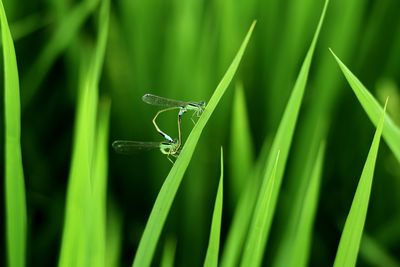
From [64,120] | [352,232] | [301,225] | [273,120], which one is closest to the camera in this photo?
[352,232]

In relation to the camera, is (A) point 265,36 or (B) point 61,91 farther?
(B) point 61,91

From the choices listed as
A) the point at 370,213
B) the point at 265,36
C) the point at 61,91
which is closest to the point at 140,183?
the point at 61,91

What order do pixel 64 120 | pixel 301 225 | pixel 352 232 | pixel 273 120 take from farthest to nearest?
pixel 64 120, pixel 273 120, pixel 301 225, pixel 352 232

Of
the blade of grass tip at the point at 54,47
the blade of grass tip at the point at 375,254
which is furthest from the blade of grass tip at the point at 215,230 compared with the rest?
the blade of grass tip at the point at 54,47

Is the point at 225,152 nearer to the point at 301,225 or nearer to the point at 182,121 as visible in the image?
the point at 182,121

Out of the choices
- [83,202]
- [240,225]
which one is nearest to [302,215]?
[240,225]

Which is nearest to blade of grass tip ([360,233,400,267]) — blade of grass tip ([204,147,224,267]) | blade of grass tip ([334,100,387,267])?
blade of grass tip ([334,100,387,267])

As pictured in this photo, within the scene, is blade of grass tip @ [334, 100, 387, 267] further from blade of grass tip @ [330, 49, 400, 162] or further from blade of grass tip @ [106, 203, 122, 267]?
blade of grass tip @ [106, 203, 122, 267]
